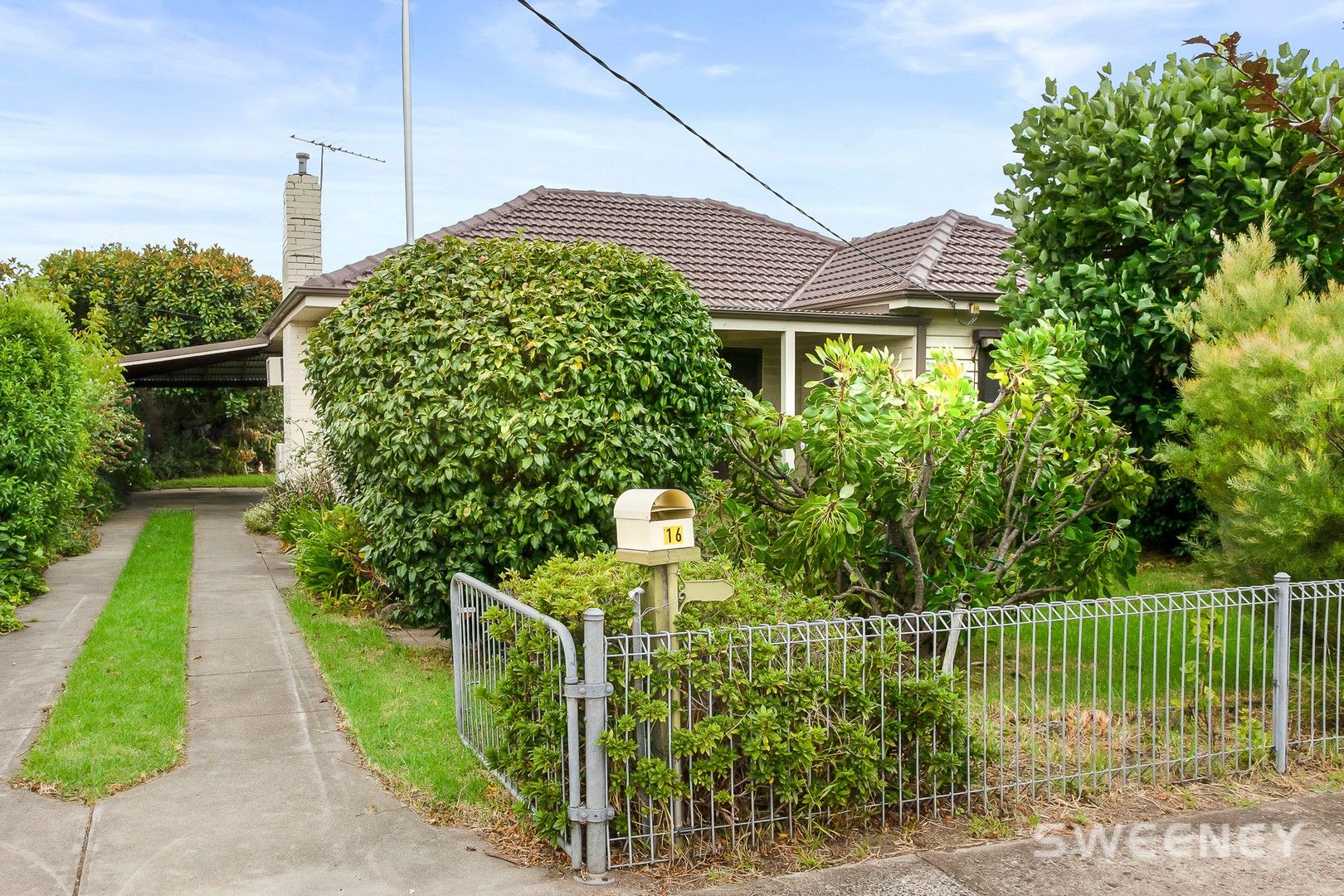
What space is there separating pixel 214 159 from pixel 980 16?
523 inches

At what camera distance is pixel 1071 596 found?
784 cm

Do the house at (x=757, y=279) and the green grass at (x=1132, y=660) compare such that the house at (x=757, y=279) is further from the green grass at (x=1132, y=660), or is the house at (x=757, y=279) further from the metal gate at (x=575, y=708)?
the metal gate at (x=575, y=708)

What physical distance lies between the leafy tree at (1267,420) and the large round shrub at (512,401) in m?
2.97

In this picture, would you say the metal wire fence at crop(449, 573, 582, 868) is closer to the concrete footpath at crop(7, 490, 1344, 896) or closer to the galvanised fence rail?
the galvanised fence rail

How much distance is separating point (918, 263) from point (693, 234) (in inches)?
157

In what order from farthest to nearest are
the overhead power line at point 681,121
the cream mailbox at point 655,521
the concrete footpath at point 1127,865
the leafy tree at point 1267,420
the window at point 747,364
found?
the window at point 747,364, the overhead power line at point 681,121, the leafy tree at point 1267,420, the cream mailbox at point 655,521, the concrete footpath at point 1127,865

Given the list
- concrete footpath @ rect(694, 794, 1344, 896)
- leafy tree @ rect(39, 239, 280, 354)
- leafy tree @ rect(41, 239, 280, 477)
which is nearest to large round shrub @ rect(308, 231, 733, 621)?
concrete footpath @ rect(694, 794, 1344, 896)

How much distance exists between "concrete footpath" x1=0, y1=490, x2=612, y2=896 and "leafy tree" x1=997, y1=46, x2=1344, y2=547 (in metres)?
6.04

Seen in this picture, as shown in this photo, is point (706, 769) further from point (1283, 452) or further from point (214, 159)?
point (214, 159)

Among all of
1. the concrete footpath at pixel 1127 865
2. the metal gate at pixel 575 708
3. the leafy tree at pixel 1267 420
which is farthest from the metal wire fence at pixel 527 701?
the leafy tree at pixel 1267 420

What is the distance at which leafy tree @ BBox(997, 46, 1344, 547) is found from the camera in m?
7.95

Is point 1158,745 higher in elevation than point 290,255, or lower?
lower

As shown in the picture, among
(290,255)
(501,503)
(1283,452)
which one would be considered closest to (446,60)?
(290,255)

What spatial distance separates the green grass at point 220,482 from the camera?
25859 millimetres
